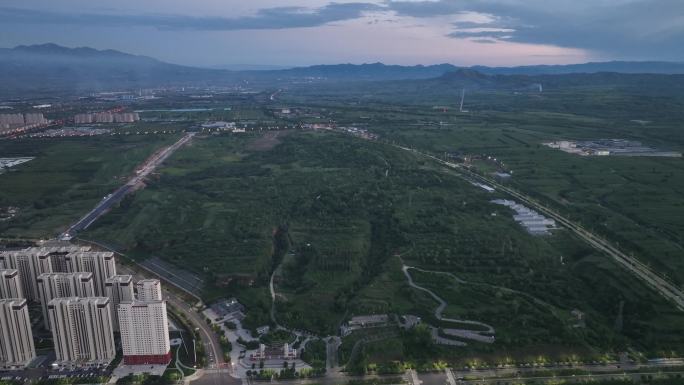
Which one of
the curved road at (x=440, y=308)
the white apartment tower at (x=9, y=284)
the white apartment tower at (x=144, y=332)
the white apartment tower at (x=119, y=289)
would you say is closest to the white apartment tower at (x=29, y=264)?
the white apartment tower at (x=9, y=284)

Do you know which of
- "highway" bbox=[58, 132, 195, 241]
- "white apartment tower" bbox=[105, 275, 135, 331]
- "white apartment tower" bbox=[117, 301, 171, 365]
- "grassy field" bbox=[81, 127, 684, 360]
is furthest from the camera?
"highway" bbox=[58, 132, 195, 241]

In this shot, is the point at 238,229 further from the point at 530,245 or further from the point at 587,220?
the point at 587,220

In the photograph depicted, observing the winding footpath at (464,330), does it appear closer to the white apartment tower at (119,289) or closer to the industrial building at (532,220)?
the industrial building at (532,220)

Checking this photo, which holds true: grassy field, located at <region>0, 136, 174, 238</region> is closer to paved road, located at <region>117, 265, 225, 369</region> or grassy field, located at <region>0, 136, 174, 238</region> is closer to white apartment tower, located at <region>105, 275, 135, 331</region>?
paved road, located at <region>117, 265, 225, 369</region>

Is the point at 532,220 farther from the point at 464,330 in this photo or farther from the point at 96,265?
the point at 96,265

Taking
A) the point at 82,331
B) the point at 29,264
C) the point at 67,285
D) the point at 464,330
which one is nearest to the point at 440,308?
the point at 464,330

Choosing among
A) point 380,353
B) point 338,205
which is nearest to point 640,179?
point 338,205

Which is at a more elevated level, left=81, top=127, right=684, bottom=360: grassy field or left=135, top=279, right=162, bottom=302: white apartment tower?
left=135, top=279, right=162, bottom=302: white apartment tower

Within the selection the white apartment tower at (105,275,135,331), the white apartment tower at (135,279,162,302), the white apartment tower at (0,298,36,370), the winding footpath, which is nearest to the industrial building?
the winding footpath
